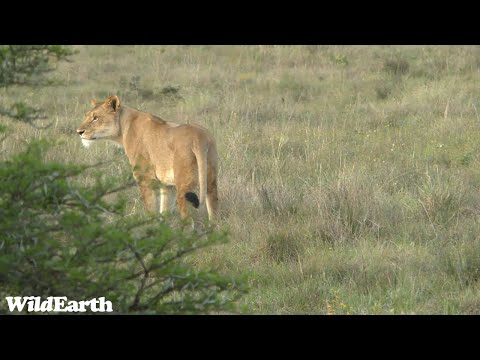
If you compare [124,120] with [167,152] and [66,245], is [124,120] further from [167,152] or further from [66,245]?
[66,245]

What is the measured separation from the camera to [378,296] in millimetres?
6492

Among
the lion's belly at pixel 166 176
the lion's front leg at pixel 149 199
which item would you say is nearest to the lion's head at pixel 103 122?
the lion's belly at pixel 166 176

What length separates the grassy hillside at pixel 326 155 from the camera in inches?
268

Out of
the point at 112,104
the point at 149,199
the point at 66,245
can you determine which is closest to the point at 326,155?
the point at 112,104

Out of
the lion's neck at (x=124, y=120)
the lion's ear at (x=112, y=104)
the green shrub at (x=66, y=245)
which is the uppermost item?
the lion's ear at (x=112, y=104)

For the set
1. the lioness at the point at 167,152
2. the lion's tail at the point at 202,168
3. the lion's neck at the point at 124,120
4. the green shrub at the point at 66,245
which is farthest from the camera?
the lion's neck at the point at 124,120

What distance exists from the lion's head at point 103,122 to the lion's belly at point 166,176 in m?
0.86

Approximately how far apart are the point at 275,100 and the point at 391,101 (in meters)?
1.66

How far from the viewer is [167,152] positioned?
843cm

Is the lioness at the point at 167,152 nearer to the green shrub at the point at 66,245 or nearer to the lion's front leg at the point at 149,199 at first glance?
the lion's front leg at the point at 149,199

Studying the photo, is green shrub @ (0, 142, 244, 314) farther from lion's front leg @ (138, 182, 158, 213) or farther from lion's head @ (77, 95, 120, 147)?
lion's head @ (77, 95, 120, 147)

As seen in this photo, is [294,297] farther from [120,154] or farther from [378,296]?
[120,154]

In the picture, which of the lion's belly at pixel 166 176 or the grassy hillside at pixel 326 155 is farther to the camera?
the lion's belly at pixel 166 176

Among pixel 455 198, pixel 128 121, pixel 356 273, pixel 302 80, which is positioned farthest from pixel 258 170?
pixel 302 80
